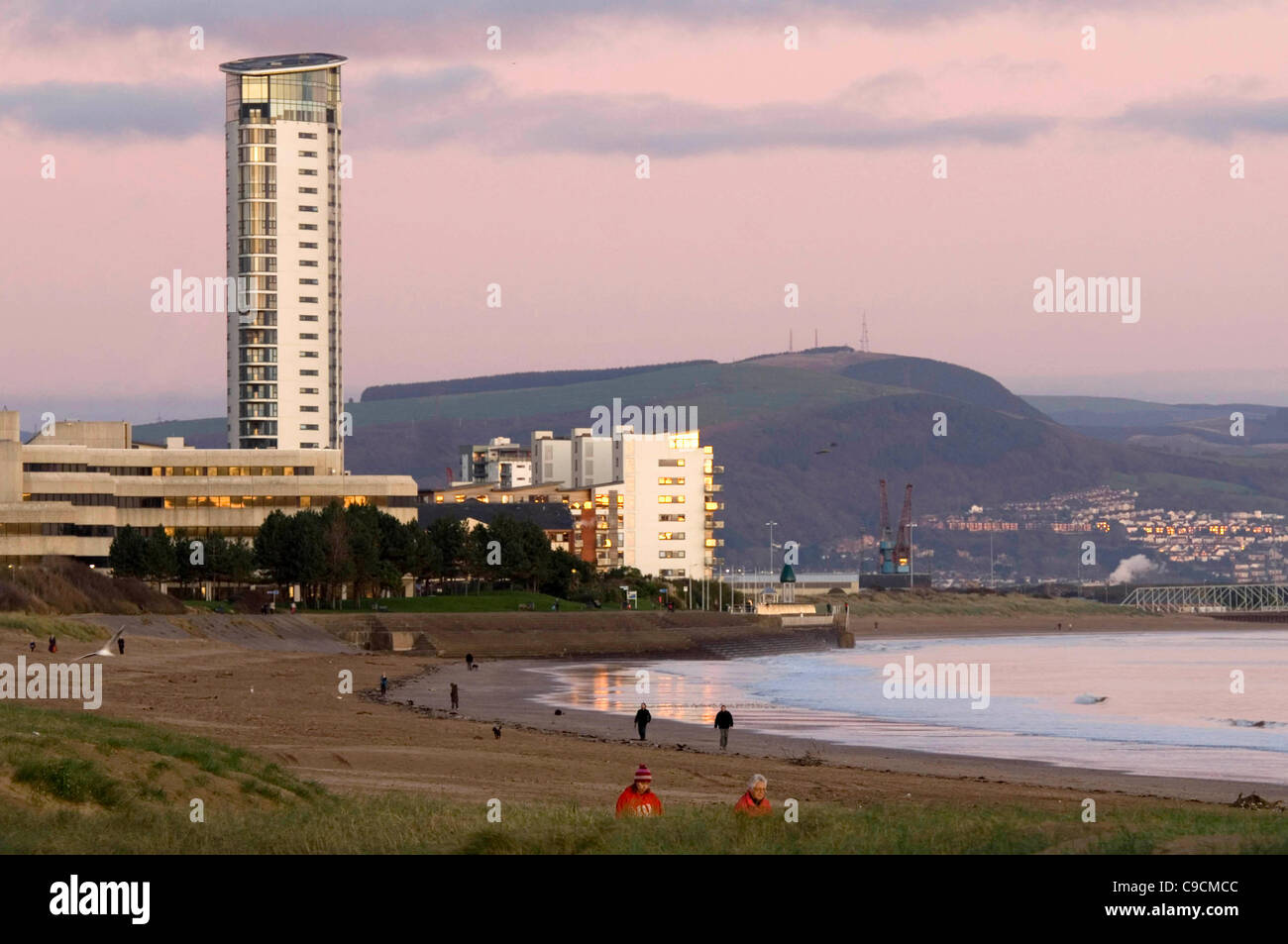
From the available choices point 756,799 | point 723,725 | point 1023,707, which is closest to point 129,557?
point 1023,707

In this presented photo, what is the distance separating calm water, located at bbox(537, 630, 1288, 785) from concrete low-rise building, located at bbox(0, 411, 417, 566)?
54.7m

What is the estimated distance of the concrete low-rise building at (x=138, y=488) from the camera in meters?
155

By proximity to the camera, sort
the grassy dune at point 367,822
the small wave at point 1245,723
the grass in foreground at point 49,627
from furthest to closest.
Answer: the grass in foreground at point 49,627
the small wave at point 1245,723
the grassy dune at point 367,822

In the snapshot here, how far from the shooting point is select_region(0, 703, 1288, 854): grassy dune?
68.8ft

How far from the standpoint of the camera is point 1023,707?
276ft

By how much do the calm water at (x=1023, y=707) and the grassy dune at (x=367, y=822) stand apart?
88.6 ft

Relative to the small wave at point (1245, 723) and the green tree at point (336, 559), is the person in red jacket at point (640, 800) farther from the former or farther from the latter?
the green tree at point (336, 559)

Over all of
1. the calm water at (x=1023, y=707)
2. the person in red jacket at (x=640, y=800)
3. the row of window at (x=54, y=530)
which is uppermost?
the row of window at (x=54, y=530)

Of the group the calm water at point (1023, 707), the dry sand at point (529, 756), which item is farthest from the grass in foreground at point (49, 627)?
the calm water at point (1023, 707)

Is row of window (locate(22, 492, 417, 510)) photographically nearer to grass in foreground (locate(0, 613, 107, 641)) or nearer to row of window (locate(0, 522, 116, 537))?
row of window (locate(0, 522, 116, 537))

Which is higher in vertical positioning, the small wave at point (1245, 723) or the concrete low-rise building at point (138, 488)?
the concrete low-rise building at point (138, 488)

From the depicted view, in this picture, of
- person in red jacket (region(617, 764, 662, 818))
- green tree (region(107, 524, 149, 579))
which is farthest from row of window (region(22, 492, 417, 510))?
person in red jacket (region(617, 764, 662, 818))
